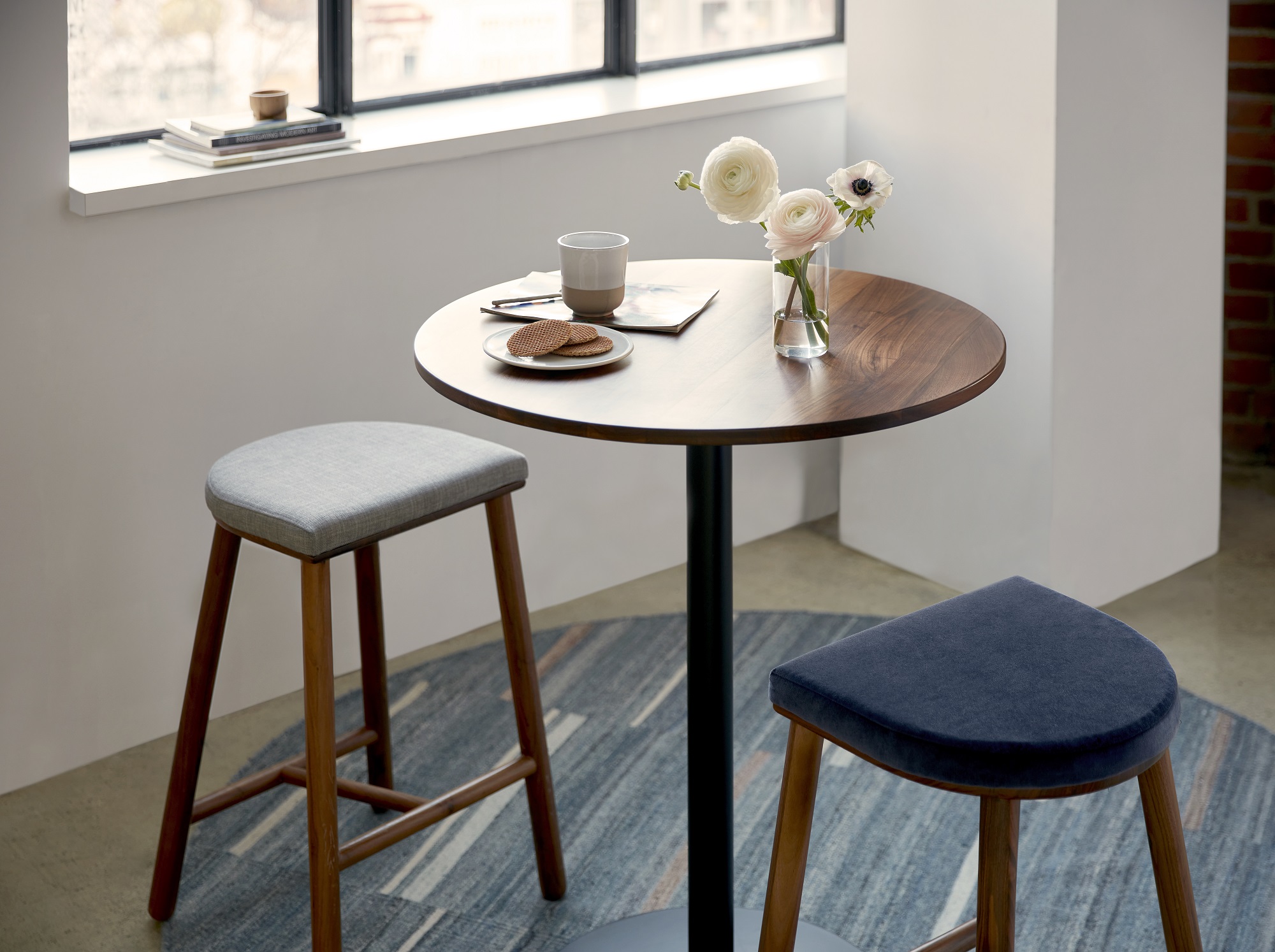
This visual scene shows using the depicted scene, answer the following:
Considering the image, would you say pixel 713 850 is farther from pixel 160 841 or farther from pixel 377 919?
pixel 160 841

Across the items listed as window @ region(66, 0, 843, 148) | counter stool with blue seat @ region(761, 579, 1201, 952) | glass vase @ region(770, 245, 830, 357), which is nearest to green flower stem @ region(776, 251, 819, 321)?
glass vase @ region(770, 245, 830, 357)

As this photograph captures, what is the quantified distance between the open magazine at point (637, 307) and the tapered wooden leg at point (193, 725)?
529 mm

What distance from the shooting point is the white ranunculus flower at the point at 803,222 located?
1.67m

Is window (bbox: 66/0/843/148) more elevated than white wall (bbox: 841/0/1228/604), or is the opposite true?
window (bbox: 66/0/843/148)

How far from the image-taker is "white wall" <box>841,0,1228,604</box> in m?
2.86

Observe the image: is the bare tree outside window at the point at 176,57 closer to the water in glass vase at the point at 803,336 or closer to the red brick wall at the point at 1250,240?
the water in glass vase at the point at 803,336

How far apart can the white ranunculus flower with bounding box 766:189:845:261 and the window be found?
1.40 meters

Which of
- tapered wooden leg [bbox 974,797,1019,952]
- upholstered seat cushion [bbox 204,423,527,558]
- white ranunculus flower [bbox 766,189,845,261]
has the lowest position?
tapered wooden leg [bbox 974,797,1019,952]

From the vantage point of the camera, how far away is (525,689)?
2113mm

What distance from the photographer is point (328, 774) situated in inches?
73.4

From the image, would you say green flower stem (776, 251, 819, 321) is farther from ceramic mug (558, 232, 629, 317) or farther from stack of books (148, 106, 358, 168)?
stack of books (148, 106, 358, 168)

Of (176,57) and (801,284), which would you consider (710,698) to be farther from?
(176,57)

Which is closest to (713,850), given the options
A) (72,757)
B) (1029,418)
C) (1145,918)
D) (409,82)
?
(1145,918)

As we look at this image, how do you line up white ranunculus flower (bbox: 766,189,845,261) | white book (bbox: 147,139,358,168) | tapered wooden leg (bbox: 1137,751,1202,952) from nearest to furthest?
tapered wooden leg (bbox: 1137,751,1202,952) < white ranunculus flower (bbox: 766,189,845,261) < white book (bbox: 147,139,358,168)
